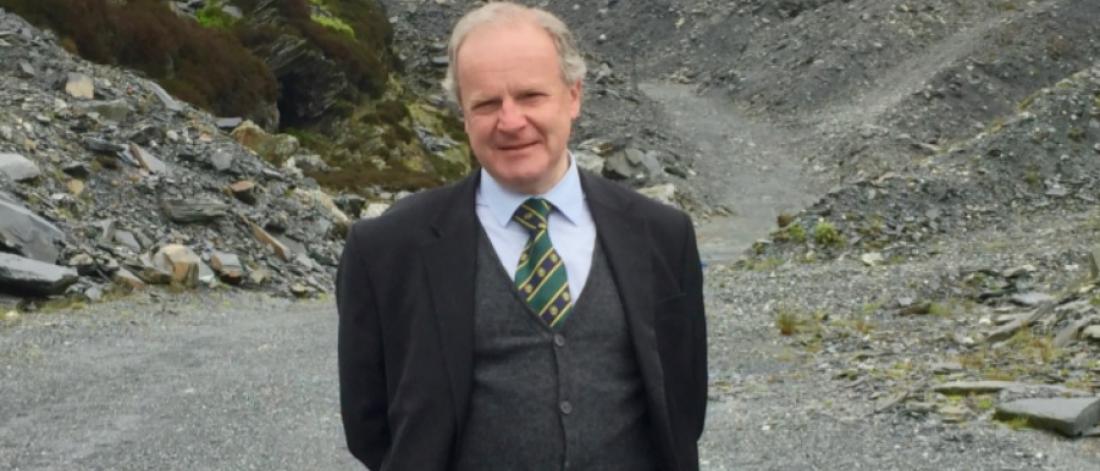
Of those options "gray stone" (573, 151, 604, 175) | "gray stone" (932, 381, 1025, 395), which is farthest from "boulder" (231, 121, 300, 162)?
"gray stone" (932, 381, 1025, 395)

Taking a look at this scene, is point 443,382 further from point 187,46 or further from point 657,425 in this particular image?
point 187,46

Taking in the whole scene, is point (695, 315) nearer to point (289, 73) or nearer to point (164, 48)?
point (164, 48)

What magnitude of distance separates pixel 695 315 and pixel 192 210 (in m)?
18.2

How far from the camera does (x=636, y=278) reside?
9.87 feet

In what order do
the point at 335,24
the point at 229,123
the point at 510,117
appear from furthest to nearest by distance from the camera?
1. the point at 335,24
2. the point at 229,123
3. the point at 510,117

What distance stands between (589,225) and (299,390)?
886 cm

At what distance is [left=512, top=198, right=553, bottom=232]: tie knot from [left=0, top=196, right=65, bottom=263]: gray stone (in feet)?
50.7

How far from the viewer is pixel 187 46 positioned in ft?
112

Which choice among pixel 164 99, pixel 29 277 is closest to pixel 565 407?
pixel 29 277

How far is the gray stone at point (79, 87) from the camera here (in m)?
24.8

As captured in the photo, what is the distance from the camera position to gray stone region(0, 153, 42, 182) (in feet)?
63.1

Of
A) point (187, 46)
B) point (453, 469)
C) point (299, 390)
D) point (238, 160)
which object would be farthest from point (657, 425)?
point (187, 46)

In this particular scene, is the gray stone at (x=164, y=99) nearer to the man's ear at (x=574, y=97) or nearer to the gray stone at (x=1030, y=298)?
the gray stone at (x=1030, y=298)

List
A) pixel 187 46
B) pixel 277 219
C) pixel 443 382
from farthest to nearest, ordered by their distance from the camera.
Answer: pixel 187 46
pixel 277 219
pixel 443 382
